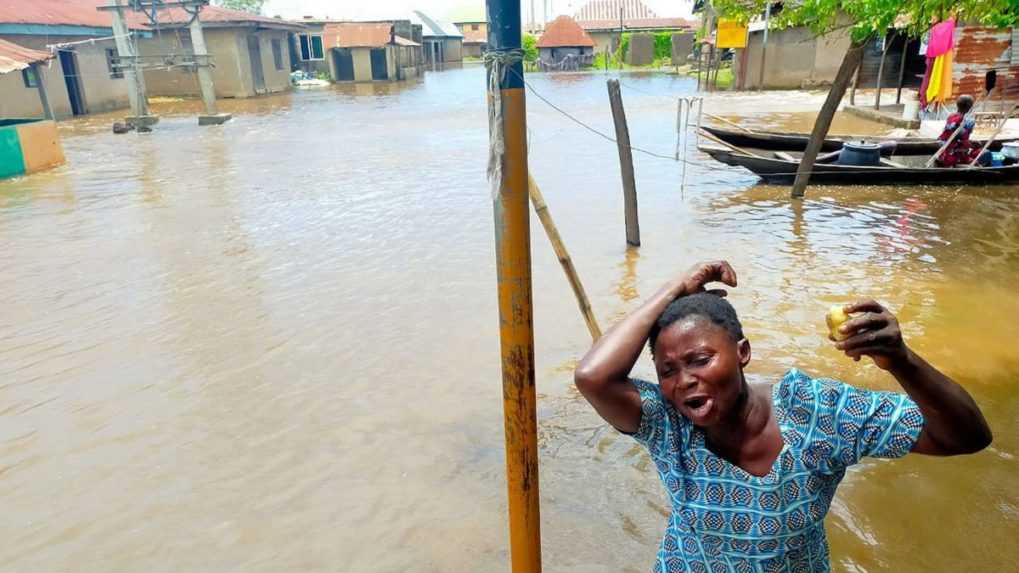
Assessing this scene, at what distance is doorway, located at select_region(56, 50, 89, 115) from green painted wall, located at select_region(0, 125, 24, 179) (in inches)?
437

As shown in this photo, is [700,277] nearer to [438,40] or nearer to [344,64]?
[344,64]

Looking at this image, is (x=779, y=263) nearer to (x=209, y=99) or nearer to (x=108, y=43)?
(x=209, y=99)

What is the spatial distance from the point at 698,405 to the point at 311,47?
45.6 meters

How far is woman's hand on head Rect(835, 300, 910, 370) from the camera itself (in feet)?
4.24

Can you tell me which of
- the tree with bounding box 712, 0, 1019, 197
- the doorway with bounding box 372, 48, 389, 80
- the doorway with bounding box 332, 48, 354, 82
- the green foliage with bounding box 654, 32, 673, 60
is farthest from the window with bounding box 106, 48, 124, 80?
the green foliage with bounding box 654, 32, 673, 60

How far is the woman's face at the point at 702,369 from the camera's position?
1.45 metres

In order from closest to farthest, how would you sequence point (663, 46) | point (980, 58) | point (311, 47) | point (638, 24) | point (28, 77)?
point (980, 58), point (28, 77), point (311, 47), point (663, 46), point (638, 24)

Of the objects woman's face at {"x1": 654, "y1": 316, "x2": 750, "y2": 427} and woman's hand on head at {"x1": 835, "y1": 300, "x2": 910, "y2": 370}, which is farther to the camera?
woman's face at {"x1": 654, "y1": 316, "x2": 750, "y2": 427}

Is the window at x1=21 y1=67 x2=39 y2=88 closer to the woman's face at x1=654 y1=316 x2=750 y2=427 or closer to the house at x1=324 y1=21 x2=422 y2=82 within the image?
the house at x1=324 y1=21 x2=422 y2=82

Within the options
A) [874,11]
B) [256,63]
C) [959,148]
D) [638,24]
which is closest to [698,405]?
[874,11]

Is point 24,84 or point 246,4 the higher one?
point 246,4

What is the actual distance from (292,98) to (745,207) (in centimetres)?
2499

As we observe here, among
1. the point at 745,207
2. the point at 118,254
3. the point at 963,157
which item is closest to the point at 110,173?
the point at 118,254

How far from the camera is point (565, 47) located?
4747cm
